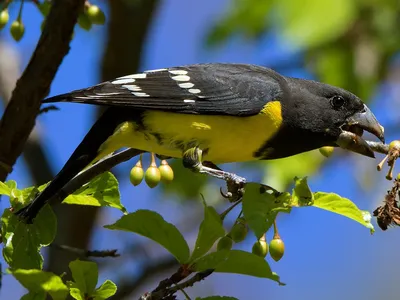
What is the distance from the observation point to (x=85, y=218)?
5.28m

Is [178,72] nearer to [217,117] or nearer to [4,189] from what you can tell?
[217,117]

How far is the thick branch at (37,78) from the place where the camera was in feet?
9.95

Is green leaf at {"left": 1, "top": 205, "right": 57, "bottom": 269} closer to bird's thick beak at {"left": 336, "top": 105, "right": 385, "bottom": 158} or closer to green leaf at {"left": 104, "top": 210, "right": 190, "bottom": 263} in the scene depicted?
green leaf at {"left": 104, "top": 210, "right": 190, "bottom": 263}

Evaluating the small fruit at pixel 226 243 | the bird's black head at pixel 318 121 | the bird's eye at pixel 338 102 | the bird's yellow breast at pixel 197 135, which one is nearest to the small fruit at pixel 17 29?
the bird's yellow breast at pixel 197 135

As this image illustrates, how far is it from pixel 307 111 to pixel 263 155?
0.29 metres

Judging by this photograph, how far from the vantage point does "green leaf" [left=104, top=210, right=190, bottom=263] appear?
222 cm

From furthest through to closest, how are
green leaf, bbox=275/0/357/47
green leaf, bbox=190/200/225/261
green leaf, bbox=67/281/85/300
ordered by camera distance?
green leaf, bbox=275/0/357/47 < green leaf, bbox=190/200/225/261 < green leaf, bbox=67/281/85/300

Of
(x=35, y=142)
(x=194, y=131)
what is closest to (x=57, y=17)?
(x=194, y=131)

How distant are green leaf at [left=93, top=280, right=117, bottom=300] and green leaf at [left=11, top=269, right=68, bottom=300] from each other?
4.5 inches

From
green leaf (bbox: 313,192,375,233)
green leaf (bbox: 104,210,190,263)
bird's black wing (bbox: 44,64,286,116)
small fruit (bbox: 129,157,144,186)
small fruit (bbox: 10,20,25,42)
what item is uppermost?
small fruit (bbox: 10,20,25,42)

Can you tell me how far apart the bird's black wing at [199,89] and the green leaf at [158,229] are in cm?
64

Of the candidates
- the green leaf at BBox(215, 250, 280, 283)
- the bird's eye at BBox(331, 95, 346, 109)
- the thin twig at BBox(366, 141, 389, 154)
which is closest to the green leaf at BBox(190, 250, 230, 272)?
the green leaf at BBox(215, 250, 280, 283)

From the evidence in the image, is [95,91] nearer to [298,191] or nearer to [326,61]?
[298,191]

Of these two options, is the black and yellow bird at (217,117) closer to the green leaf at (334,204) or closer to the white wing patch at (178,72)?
the white wing patch at (178,72)
